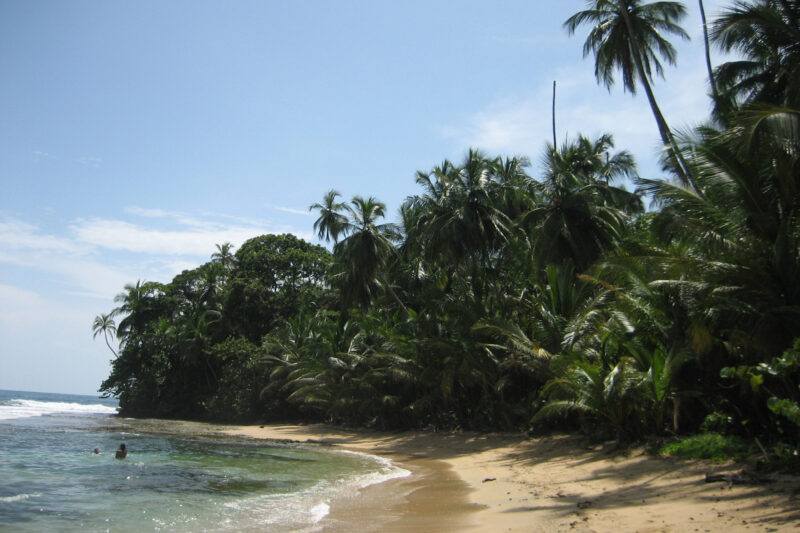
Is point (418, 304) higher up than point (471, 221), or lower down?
lower down

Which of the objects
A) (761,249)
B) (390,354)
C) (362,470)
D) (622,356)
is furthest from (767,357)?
(390,354)

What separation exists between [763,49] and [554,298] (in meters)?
8.48

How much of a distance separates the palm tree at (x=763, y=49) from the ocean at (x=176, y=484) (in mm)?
10924

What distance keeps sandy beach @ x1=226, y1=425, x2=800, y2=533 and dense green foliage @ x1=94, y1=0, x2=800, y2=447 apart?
1.09 metres

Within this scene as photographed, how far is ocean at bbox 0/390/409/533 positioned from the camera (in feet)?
28.3

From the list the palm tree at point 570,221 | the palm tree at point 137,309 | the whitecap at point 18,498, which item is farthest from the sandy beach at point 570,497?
the palm tree at point 137,309

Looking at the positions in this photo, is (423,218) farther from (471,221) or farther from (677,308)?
(677,308)

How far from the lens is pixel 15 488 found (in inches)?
462

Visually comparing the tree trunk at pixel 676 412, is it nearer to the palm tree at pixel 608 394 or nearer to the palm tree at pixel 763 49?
the palm tree at pixel 608 394

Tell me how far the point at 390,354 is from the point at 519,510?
15.2 metres

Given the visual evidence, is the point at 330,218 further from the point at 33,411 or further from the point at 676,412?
the point at 33,411

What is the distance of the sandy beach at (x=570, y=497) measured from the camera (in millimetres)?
6609

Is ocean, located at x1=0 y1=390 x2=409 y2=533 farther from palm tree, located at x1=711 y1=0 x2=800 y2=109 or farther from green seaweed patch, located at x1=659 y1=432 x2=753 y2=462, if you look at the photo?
palm tree, located at x1=711 y1=0 x2=800 y2=109

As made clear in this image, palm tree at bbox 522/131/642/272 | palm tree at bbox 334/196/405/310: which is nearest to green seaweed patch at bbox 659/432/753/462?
palm tree at bbox 522/131/642/272
